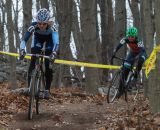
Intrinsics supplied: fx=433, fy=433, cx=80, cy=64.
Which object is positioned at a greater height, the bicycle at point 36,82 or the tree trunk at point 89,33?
the tree trunk at point 89,33

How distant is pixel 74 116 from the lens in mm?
9266

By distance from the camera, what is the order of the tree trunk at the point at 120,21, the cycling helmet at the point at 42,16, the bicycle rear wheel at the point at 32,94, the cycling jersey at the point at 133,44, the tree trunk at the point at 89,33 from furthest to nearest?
the tree trunk at the point at 120,21
the tree trunk at the point at 89,33
the cycling jersey at the point at 133,44
the cycling helmet at the point at 42,16
the bicycle rear wheel at the point at 32,94

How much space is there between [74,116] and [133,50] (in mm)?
3330

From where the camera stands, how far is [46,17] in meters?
9.13

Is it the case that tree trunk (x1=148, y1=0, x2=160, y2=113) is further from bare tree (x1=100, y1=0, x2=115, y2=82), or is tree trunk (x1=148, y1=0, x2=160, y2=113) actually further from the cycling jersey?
bare tree (x1=100, y1=0, x2=115, y2=82)

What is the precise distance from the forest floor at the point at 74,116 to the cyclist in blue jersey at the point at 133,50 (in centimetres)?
103

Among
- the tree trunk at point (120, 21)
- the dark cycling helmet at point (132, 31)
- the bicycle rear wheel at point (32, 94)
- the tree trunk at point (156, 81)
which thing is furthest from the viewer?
the tree trunk at point (120, 21)

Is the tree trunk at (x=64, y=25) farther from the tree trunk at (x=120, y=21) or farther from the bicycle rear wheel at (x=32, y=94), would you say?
the bicycle rear wheel at (x=32, y=94)

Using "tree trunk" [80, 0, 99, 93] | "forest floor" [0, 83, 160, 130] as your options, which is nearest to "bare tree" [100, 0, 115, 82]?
"tree trunk" [80, 0, 99, 93]

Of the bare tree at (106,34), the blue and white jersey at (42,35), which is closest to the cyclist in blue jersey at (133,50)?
the blue and white jersey at (42,35)

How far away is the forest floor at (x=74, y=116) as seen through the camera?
25.0 feet

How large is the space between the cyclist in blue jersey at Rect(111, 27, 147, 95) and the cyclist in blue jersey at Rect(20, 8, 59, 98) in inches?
92.7

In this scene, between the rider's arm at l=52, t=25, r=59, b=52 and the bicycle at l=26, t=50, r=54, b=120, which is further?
the rider's arm at l=52, t=25, r=59, b=52

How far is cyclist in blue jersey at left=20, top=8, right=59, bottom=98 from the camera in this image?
30.0 ft
